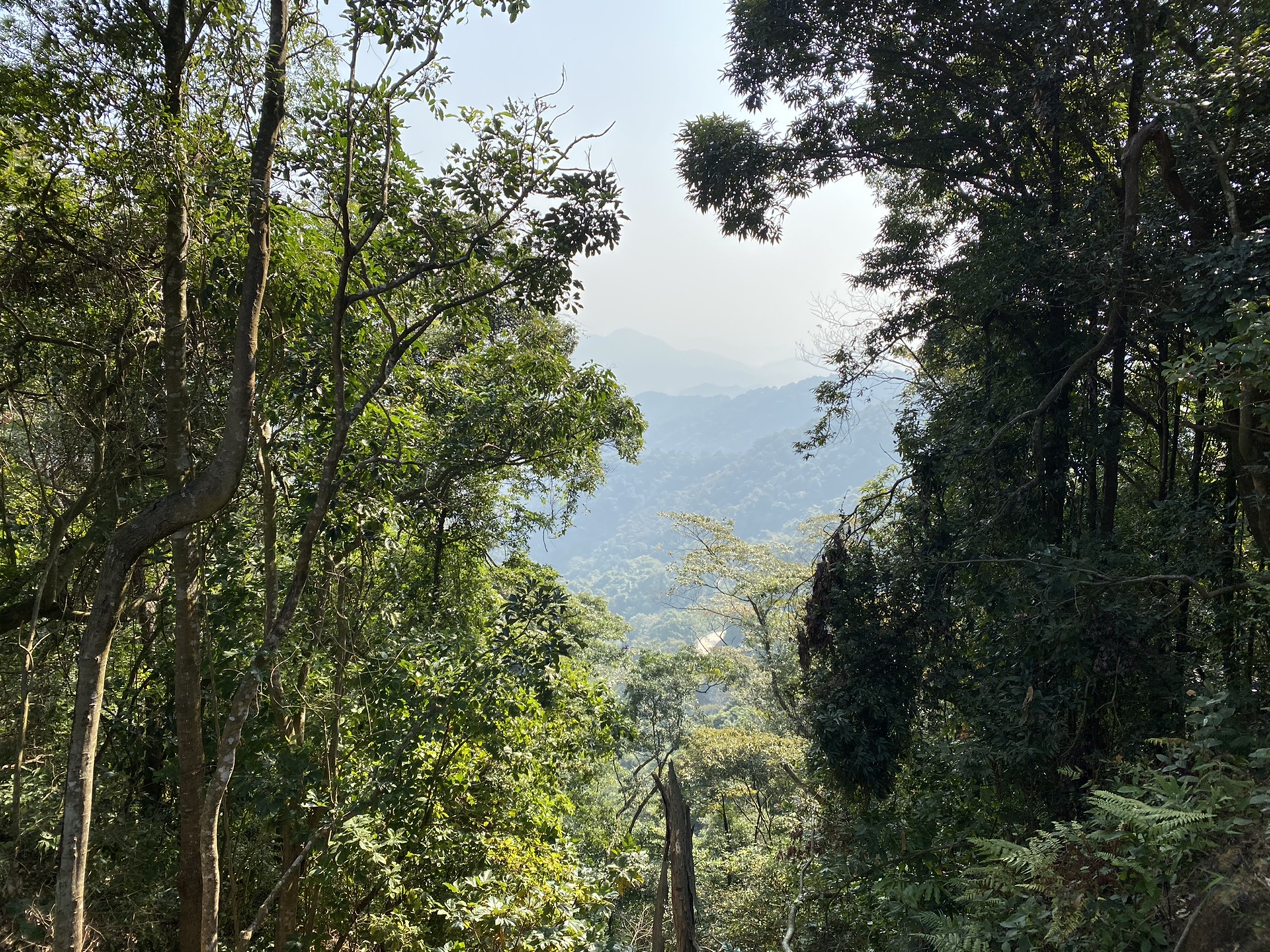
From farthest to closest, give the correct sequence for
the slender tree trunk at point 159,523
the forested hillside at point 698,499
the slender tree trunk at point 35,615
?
the forested hillside at point 698,499
the slender tree trunk at point 35,615
the slender tree trunk at point 159,523

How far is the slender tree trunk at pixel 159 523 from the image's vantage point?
8.65 feet

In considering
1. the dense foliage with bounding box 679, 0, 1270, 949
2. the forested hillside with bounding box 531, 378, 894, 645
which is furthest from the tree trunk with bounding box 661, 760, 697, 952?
the forested hillside with bounding box 531, 378, 894, 645

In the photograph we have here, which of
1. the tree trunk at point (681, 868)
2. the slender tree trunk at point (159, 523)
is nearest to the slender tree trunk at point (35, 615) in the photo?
the slender tree trunk at point (159, 523)

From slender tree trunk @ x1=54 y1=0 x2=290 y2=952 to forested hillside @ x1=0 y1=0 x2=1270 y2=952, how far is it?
0.02 meters

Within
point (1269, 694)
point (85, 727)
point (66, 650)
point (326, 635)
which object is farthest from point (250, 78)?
point (1269, 694)

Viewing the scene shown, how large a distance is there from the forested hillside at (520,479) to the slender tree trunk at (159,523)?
21 mm

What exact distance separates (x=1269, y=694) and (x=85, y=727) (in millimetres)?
5692

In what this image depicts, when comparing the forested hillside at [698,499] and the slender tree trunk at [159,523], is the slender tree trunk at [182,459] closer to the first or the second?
the slender tree trunk at [159,523]

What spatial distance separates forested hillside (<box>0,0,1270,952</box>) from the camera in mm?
3012

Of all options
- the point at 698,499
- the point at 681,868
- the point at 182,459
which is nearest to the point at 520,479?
the point at 182,459

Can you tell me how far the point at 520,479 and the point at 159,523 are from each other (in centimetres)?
464

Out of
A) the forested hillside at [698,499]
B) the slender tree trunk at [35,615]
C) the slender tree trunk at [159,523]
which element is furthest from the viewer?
the forested hillside at [698,499]

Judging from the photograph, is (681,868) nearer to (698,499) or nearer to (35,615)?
(35,615)

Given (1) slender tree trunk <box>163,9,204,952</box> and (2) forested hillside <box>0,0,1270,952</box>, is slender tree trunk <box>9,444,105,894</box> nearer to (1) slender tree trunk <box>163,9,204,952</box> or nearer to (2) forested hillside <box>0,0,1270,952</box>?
(2) forested hillside <box>0,0,1270,952</box>
